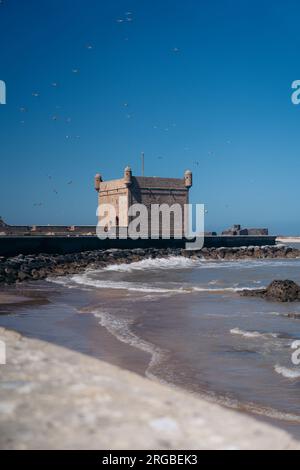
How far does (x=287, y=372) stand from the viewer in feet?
22.2

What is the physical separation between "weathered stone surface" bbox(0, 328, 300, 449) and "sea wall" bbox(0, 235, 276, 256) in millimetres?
27981

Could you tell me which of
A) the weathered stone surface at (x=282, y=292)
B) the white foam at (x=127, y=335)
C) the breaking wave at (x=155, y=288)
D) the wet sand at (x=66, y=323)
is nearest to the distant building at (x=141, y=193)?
the breaking wave at (x=155, y=288)

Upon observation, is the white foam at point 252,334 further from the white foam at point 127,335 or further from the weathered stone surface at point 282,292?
the weathered stone surface at point 282,292

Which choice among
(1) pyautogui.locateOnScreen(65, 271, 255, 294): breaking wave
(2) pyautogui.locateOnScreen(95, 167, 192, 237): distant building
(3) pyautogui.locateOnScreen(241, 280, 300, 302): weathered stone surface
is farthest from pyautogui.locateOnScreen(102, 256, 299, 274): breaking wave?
(3) pyautogui.locateOnScreen(241, 280, 300, 302): weathered stone surface

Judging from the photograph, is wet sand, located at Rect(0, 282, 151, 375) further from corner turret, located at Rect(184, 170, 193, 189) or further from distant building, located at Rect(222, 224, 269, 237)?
distant building, located at Rect(222, 224, 269, 237)

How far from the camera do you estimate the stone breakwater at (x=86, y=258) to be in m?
22.8

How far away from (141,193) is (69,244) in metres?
13.2

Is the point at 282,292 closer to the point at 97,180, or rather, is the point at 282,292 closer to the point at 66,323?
the point at 66,323

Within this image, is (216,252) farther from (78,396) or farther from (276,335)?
(78,396)

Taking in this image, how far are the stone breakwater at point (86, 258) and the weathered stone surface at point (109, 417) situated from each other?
17697 millimetres

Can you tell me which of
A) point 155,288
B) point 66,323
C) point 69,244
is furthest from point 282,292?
point 69,244

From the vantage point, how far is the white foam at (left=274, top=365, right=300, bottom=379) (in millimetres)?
6620
